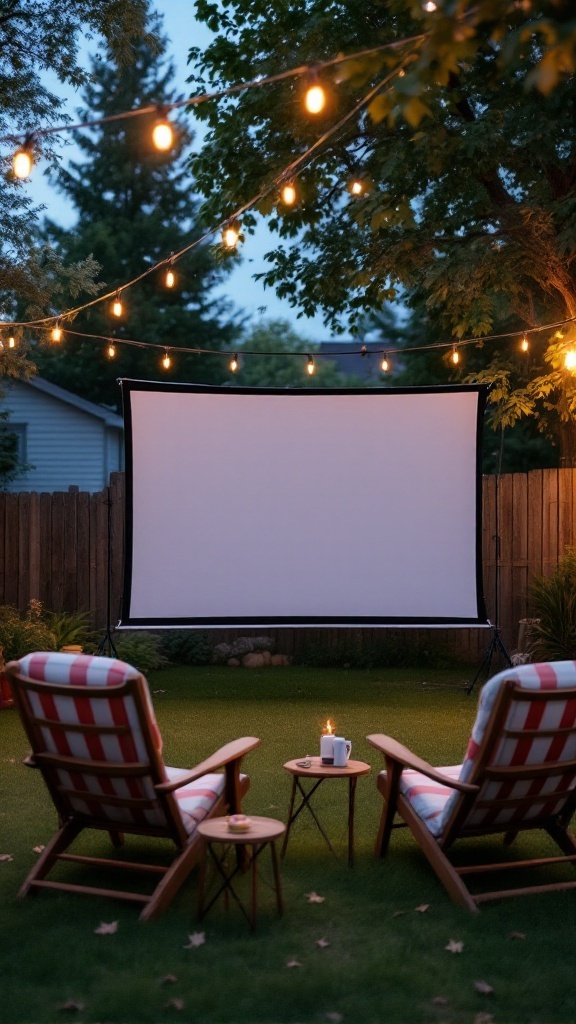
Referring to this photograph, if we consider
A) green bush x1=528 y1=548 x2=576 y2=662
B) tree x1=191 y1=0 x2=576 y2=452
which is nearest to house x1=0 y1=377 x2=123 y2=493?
tree x1=191 y1=0 x2=576 y2=452

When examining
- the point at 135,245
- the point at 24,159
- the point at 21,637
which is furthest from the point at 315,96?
the point at 135,245

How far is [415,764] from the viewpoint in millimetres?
4047

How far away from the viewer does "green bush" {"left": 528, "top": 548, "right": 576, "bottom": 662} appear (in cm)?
943

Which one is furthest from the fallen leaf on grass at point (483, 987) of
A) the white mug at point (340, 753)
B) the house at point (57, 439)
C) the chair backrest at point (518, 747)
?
the house at point (57, 439)

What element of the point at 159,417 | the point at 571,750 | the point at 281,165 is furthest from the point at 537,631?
the point at 571,750

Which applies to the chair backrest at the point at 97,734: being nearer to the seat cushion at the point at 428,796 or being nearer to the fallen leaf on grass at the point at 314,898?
the fallen leaf on grass at the point at 314,898

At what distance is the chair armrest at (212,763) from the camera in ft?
12.2

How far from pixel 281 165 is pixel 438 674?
5.22 metres

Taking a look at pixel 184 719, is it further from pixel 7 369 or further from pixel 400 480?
pixel 7 369

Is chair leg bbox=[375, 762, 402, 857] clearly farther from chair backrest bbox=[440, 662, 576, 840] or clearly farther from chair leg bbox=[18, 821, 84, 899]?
chair leg bbox=[18, 821, 84, 899]

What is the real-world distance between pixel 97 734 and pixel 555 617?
6.58 metres

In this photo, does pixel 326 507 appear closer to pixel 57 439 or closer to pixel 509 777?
pixel 509 777

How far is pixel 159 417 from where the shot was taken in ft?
29.7

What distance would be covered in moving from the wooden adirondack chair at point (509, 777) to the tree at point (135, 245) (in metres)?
18.5
